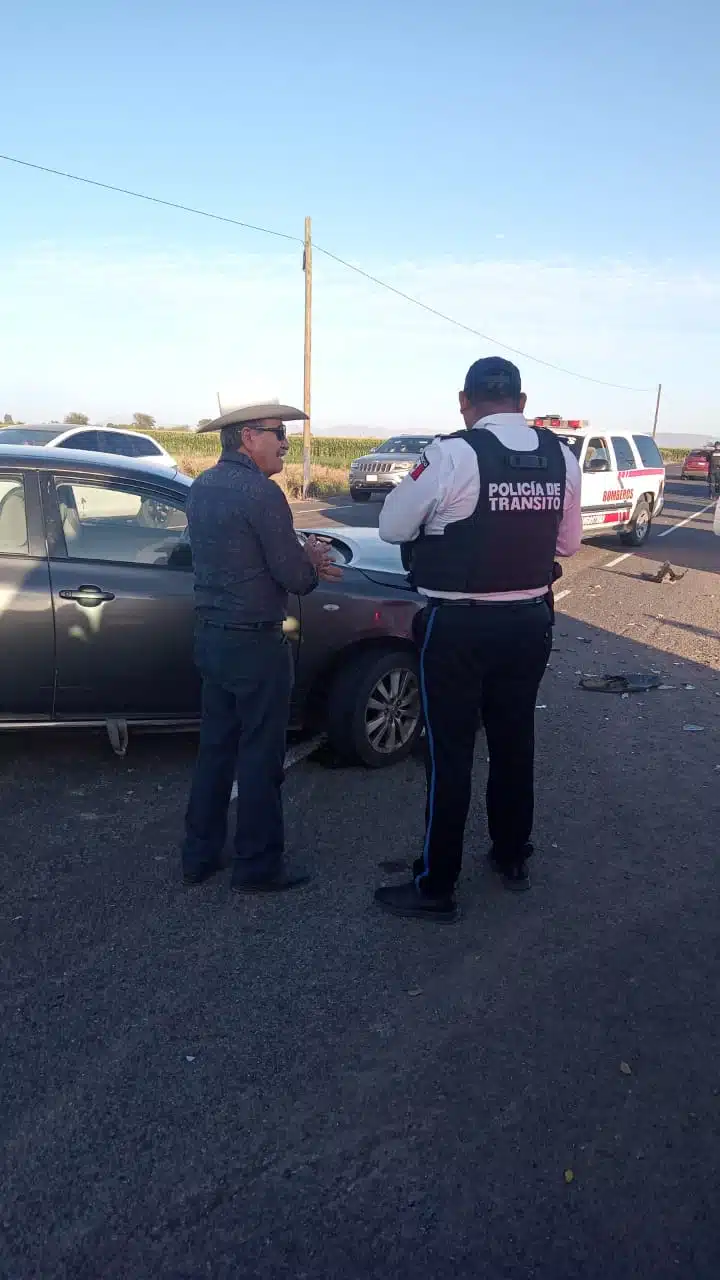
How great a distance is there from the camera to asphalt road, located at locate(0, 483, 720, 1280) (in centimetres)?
230

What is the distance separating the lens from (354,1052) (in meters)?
2.98

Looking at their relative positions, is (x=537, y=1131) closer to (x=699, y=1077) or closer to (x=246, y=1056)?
(x=699, y=1077)

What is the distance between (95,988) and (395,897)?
1151 mm

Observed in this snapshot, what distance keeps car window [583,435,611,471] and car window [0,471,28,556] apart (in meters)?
12.0

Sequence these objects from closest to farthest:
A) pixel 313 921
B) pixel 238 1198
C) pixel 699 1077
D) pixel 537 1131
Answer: pixel 238 1198 → pixel 537 1131 → pixel 699 1077 → pixel 313 921

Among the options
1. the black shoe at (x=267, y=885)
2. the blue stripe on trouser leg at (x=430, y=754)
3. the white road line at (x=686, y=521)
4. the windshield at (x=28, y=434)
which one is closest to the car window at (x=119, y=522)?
the black shoe at (x=267, y=885)

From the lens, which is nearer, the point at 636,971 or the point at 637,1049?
the point at 637,1049

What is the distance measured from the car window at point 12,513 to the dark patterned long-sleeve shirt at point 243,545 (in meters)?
1.46

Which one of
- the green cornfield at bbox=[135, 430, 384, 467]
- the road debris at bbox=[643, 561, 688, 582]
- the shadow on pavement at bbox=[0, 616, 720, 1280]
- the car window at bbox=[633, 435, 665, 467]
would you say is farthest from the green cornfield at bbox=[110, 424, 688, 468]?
the shadow on pavement at bbox=[0, 616, 720, 1280]

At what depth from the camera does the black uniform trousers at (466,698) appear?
3584 mm

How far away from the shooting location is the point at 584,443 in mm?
15625

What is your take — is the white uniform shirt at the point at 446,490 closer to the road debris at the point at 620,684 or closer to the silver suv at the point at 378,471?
the road debris at the point at 620,684

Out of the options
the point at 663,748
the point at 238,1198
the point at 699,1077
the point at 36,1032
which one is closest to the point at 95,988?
the point at 36,1032

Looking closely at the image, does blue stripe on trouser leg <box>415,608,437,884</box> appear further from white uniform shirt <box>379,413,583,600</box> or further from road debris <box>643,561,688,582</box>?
road debris <box>643,561,688,582</box>
